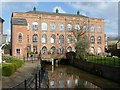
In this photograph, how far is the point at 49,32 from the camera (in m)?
60.0

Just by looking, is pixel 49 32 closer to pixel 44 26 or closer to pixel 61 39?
pixel 44 26

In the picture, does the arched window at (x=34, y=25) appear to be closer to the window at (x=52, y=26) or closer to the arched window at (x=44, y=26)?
the arched window at (x=44, y=26)

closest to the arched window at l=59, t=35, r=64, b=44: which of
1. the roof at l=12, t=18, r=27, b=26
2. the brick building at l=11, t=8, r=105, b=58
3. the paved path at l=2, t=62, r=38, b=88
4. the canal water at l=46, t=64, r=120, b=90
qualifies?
the brick building at l=11, t=8, r=105, b=58

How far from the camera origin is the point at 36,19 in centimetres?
5875

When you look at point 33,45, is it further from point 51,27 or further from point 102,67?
point 102,67

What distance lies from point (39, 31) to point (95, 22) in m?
16.4

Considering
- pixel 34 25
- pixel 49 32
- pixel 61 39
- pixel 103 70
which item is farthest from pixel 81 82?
pixel 61 39

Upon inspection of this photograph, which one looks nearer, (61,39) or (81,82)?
(81,82)

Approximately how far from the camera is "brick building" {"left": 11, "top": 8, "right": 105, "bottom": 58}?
52.9 metres

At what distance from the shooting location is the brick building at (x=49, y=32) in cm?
5291

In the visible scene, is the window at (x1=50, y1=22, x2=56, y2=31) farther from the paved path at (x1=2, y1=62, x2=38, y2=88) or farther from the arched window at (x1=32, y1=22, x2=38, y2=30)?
the paved path at (x1=2, y1=62, x2=38, y2=88)

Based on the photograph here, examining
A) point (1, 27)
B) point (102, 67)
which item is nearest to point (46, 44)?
point (1, 27)

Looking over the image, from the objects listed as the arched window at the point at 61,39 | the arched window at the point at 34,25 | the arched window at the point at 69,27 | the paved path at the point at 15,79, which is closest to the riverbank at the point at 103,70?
the paved path at the point at 15,79

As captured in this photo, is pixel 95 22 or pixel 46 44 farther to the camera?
pixel 95 22
